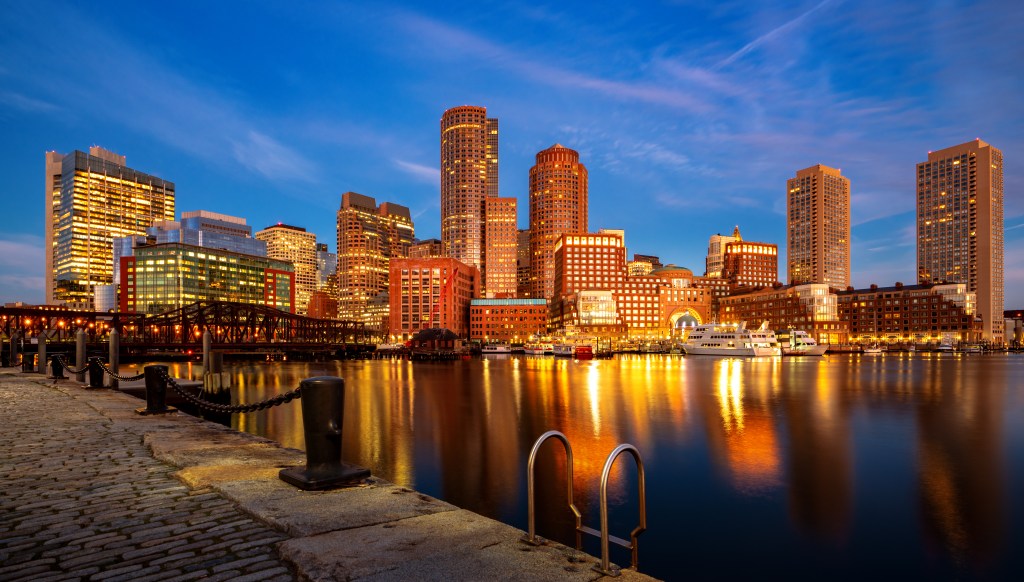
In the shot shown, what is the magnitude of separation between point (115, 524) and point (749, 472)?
20870 mm

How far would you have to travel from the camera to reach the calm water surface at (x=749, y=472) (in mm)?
14281

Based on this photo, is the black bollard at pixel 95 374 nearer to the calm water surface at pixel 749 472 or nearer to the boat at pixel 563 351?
the calm water surface at pixel 749 472

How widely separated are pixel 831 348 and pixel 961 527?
20484cm

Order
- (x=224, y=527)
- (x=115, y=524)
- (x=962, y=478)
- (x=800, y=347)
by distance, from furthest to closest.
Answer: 1. (x=800, y=347)
2. (x=962, y=478)
3. (x=115, y=524)
4. (x=224, y=527)

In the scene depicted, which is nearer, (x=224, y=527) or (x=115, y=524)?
(x=224, y=527)

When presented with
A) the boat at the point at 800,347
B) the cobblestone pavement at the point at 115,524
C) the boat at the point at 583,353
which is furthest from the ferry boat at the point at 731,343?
the cobblestone pavement at the point at 115,524

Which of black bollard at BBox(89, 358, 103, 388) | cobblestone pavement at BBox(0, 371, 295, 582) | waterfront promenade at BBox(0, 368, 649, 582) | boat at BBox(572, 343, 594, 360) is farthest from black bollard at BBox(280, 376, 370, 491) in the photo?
boat at BBox(572, 343, 594, 360)

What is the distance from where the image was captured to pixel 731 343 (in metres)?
157

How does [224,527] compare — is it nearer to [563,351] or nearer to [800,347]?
[563,351]

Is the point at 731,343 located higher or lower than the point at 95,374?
lower

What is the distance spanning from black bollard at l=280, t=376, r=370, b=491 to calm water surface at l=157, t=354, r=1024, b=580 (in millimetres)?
7005

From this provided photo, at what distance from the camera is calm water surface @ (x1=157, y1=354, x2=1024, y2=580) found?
14.3 meters

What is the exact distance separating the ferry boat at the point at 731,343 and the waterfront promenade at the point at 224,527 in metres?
153

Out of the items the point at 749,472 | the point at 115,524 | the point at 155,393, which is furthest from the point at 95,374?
the point at 749,472
